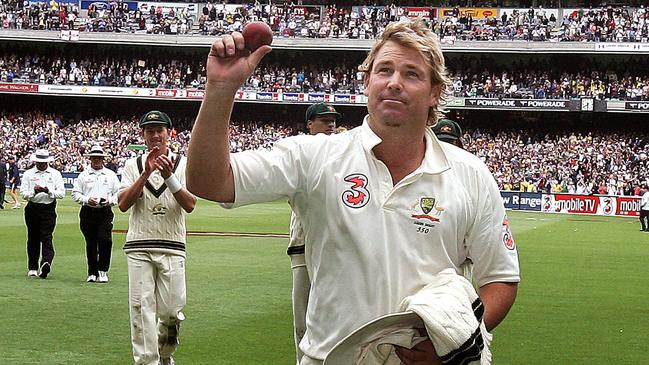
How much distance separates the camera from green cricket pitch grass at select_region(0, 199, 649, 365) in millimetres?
9992

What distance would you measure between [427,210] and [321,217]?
0.39 metres

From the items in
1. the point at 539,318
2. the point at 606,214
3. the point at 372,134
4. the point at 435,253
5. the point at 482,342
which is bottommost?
the point at 606,214

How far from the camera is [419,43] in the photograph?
3.60m

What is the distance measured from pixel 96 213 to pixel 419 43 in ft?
42.3

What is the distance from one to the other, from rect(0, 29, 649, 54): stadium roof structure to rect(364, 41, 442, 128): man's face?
5403 cm

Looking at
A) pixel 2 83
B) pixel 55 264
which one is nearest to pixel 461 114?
pixel 2 83

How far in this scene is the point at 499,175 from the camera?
165 feet

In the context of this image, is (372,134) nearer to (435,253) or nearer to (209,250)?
(435,253)

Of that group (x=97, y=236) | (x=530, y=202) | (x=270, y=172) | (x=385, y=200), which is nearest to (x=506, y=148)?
(x=530, y=202)

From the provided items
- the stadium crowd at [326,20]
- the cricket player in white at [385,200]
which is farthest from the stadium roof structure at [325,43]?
the cricket player in white at [385,200]

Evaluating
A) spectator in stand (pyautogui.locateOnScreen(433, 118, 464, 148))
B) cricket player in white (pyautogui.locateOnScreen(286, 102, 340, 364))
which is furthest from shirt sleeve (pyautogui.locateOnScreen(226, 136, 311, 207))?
spectator in stand (pyautogui.locateOnScreen(433, 118, 464, 148))

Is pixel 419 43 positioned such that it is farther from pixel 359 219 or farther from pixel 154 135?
pixel 154 135

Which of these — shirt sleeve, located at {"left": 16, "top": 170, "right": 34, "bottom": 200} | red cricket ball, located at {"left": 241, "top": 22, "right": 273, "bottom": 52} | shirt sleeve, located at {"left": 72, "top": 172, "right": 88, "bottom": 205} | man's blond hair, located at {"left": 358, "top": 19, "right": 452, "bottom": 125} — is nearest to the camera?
red cricket ball, located at {"left": 241, "top": 22, "right": 273, "bottom": 52}

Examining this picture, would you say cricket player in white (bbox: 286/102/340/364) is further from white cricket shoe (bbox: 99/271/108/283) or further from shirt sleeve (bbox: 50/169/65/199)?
shirt sleeve (bbox: 50/169/65/199)
